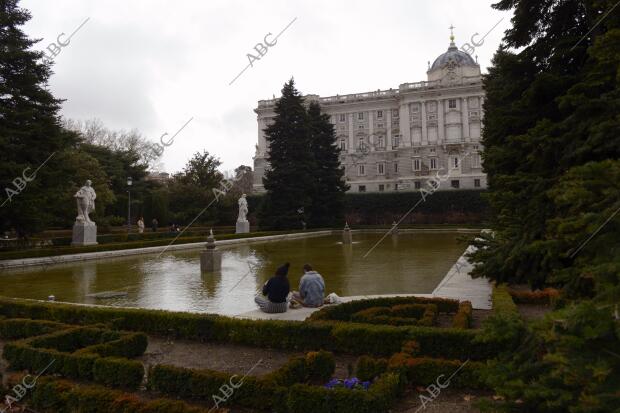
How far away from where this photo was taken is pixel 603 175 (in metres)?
3.13

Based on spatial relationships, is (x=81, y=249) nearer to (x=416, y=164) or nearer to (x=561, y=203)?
(x=561, y=203)

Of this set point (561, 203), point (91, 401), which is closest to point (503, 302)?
point (561, 203)

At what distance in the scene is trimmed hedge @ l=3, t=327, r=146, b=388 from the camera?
18.3 feet

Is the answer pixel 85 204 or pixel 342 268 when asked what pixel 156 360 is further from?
pixel 85 204

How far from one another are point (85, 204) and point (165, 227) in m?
21.4

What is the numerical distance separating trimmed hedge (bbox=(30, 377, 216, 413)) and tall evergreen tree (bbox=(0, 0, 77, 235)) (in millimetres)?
16266

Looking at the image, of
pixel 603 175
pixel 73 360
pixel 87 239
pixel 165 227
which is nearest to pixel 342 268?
pixel 73 360

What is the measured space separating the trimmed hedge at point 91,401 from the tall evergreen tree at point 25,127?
16.3 metres

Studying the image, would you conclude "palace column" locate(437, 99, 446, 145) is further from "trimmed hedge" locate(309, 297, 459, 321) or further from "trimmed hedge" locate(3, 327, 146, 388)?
"trimmed hedge" locate(3, 327, 146, 388)

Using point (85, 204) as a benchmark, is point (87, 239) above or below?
below

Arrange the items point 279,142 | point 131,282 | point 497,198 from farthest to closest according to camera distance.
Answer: point 279,142 → point 131,282 → point 497,198

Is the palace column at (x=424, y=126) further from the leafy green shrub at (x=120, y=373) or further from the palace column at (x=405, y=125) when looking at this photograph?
the leafy green shrub at (x=120, y=373)

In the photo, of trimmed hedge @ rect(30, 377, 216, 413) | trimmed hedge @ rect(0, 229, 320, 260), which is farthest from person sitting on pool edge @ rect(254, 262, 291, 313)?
trimmed hedge @ rect(0, 229, 320, 260)

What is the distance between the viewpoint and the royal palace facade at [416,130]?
72688 millimetres
